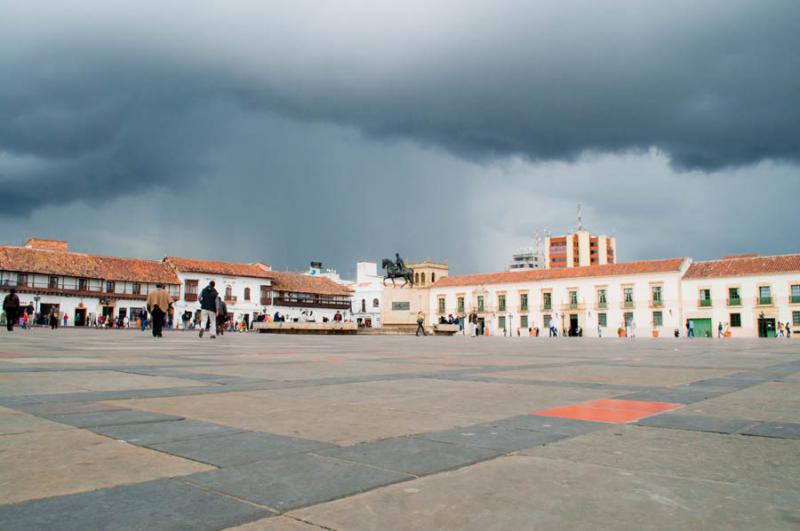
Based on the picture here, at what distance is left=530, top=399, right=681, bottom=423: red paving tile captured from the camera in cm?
379

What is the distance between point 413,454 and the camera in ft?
8.81

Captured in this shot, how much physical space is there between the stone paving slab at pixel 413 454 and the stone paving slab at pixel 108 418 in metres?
1.37

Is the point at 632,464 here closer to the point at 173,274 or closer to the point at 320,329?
the point at 320,329

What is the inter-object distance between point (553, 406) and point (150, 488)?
300 cm

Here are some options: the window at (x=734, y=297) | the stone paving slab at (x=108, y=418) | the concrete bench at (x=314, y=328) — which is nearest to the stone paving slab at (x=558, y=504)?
the stone paving slab at (x=108, y=418)

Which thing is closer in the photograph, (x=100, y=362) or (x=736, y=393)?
(x=736, y=393)

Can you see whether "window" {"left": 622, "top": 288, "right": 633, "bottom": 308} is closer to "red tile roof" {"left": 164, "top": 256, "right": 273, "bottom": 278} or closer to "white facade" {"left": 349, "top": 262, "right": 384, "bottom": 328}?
"white facade" {"left": 349, "top": 262, "right": 384, "bottom": 328}

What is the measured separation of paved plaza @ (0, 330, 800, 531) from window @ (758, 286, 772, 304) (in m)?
58.9

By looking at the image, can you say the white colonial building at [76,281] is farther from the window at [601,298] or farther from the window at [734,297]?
the window at [734,297]

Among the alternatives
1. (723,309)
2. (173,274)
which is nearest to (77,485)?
(723,309)

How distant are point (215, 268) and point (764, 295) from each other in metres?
59.3

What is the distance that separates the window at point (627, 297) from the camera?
63.2m

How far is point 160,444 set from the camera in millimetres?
2834

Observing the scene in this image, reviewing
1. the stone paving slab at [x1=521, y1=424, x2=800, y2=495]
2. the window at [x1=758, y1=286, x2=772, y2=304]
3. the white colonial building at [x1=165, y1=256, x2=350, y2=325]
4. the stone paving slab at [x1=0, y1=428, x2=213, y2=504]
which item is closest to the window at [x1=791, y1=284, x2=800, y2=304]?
the window at [x1=758, y1=286, x2=772, y2=304]
